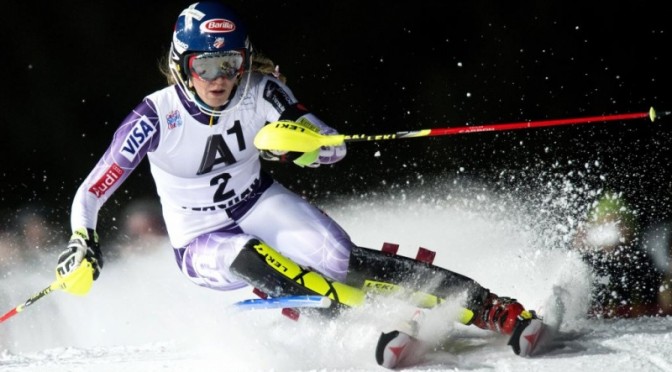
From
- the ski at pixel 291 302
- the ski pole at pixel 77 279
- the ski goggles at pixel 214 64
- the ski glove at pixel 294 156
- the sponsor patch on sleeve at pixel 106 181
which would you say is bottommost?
the ski pole at pixel 77 279

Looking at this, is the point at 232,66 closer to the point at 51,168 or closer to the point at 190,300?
the point at 190,300

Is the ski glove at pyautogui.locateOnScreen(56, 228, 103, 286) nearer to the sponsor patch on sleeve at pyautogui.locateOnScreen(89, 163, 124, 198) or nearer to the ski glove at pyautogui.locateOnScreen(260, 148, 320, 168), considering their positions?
the sponsor patch on sleeve at pyautogui.locateOnScreen(89, 163, 124, 198)

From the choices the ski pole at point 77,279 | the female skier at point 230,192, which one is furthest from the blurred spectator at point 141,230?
the ski pole at point 77,279

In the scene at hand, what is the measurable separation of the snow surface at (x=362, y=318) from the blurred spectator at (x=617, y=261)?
166 mm

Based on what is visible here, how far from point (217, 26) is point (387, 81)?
100 inches

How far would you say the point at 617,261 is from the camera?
5531mm

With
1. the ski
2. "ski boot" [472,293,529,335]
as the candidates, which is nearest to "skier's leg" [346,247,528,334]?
"ski boot" [472,293,529,335]

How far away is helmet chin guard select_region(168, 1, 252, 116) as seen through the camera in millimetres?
4016

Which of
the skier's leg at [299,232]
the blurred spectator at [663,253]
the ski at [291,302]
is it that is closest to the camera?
the ski at [291,302]

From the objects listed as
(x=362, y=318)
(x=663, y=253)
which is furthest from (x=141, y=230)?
(x=663, y=253)

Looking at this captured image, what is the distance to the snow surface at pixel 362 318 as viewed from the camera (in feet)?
13.0

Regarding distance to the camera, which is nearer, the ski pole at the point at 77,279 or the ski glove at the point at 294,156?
the ski pole at the point at 77,279

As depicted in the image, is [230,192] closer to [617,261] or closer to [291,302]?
[291,302]

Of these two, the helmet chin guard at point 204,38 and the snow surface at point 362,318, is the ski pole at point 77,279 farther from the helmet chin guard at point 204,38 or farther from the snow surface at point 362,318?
the helmet chin guard at point 204,38
